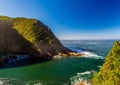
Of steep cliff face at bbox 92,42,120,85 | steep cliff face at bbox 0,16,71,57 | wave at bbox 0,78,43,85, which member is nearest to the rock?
steep cliff face at bbox 0,16,71,57

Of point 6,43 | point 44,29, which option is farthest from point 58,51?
point 6,43

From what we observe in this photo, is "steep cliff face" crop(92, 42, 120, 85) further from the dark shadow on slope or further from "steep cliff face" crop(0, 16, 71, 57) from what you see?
"steep cliff face" crop(0, 16, 71, 57)

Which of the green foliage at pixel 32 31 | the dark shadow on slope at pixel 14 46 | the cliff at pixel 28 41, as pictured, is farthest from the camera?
the green foliage at pixel 32 31

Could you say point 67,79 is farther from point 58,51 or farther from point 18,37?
point 18,37

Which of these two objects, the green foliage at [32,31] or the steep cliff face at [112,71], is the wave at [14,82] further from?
the green foliage at [32,31]

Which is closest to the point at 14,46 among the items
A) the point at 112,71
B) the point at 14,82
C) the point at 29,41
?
the point at 29,41

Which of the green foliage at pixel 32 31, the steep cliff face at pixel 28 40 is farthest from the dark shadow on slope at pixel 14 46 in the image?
the green foliage at pixel 32 31

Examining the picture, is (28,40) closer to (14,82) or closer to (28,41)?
(28,41)
